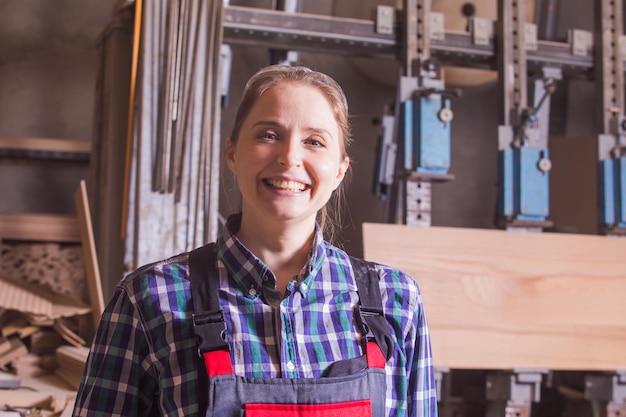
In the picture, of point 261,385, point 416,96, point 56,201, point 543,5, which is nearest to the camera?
point 261,385

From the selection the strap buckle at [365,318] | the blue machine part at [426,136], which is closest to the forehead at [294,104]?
the strap buckle at [365,318]

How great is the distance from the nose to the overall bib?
216 mm

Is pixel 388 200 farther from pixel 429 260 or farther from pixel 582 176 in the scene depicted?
pixel 582 176

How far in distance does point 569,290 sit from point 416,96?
3.71 ft

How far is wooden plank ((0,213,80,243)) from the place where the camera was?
2959 mm

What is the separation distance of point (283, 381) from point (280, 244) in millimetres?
245

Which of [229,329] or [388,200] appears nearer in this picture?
[229,329]

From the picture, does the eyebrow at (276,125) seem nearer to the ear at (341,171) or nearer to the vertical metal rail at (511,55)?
the ear at (341,171)

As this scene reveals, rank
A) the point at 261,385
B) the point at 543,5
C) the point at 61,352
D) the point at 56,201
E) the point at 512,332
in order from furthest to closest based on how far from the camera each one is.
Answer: the point at 543,5, the point at 56,201, the point at 512,332, the point at 61,352, the point at 261,385

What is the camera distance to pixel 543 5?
4781 millimetres

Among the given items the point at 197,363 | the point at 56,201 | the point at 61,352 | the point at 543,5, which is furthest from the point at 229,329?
the point at 543,5

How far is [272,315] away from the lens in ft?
3.67

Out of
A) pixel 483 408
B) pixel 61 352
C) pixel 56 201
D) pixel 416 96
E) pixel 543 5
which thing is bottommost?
pixel 483 408

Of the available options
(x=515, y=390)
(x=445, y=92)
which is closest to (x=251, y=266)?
(x=515, y=390)
